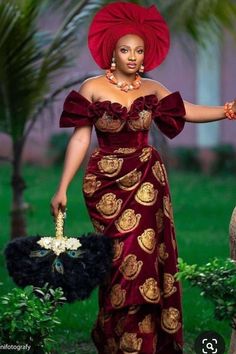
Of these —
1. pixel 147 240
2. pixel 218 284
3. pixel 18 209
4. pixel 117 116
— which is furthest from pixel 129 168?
pixel 18 209

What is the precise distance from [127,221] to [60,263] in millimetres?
533

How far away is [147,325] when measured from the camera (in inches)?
281

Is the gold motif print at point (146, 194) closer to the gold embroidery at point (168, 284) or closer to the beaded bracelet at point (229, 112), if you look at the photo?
the gold embroidery at point (168, 284)

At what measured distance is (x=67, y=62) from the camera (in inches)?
414

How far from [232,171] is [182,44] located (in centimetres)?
1057

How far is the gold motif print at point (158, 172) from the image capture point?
711 cm

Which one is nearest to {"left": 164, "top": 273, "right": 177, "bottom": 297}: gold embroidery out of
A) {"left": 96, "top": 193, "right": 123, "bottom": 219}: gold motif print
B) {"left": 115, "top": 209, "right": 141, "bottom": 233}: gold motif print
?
{"left": 115, "top": 209, "right": 141, "bottom": 233}: gold motif print

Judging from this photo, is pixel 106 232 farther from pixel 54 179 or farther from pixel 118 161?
pixel 54 179

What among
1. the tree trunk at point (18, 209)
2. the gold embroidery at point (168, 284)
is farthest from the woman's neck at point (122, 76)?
the tree trunk at point (18, 209)

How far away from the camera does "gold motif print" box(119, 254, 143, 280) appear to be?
275 inches

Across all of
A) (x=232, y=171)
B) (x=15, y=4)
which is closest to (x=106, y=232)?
(x=15, y=4)

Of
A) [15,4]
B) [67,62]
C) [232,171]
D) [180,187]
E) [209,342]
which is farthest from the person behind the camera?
[232,171]

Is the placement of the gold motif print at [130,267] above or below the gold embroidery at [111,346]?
above

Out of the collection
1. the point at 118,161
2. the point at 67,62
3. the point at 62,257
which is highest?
the point at 67,62
